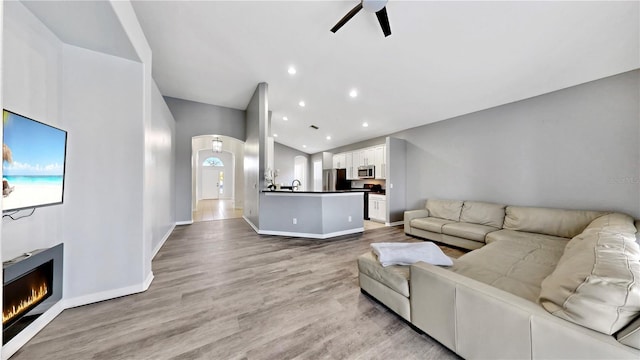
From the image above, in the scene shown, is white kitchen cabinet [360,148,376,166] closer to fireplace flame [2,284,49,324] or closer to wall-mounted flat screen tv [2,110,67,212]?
wall-mounted flat screen tv [2,110,67,212]

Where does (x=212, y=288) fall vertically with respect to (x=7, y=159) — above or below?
below

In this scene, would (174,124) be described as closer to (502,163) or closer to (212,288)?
(212,288)

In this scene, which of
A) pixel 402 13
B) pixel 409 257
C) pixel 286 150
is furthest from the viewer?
pixel 286 150

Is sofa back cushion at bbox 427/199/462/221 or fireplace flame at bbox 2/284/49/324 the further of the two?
sofa back cushion at bbox 427/199/462/221

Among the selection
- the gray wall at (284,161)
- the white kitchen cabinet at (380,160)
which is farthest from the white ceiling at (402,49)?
the gray wall at (284,161)

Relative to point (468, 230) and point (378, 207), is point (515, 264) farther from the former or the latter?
point (378, 207)

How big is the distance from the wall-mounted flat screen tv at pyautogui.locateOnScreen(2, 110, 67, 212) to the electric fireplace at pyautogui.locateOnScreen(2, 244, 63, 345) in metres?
0.45

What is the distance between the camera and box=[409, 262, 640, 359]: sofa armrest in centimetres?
91

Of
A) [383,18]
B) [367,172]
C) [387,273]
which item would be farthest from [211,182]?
[387,273]

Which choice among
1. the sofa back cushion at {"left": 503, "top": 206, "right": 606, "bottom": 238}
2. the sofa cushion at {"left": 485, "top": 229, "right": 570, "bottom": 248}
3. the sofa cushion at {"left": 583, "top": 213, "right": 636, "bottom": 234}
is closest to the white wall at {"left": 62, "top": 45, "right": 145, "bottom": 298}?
the sofa cushion at {"left": 485, "top": 229, "right": 570, "bottom": 248}

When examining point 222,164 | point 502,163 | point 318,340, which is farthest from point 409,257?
point 222,164

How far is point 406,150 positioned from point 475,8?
11.5 ft

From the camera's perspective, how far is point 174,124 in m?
5.11

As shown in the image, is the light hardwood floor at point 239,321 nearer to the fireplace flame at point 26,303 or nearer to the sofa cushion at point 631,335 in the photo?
the fireplace flame at point 26,303
